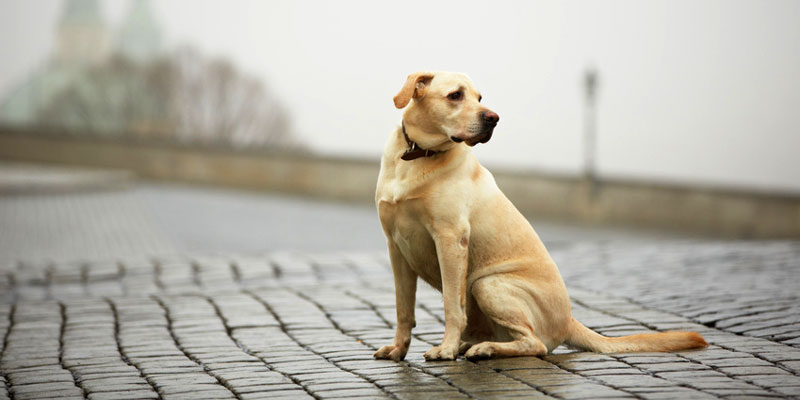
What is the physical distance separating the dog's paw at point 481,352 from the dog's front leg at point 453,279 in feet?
0.27

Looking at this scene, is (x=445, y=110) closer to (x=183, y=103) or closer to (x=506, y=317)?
(x=506, y=317)

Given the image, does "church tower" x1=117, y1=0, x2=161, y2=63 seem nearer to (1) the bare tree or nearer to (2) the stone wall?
(1) the bare tree

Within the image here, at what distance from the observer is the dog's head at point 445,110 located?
15.4ft

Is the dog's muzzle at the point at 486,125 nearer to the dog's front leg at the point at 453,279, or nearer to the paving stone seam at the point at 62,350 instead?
the dog's front leg at the point at 453,279

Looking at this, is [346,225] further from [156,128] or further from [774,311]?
[156,128]

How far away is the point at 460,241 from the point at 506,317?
0.45 m

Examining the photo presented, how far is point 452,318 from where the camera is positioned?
197 inches

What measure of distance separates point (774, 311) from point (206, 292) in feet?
14.6

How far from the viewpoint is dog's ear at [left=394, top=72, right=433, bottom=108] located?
479cm

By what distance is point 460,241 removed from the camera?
4926mm

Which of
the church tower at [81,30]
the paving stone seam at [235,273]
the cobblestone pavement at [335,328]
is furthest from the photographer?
the church tower at [81,30]

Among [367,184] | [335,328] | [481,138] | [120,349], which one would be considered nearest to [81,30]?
[367,184]

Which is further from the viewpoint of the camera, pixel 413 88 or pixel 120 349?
pixel 120 349

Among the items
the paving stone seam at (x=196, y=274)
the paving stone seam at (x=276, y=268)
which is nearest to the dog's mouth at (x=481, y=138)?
the paving stone seam at (x=196, y=274)
